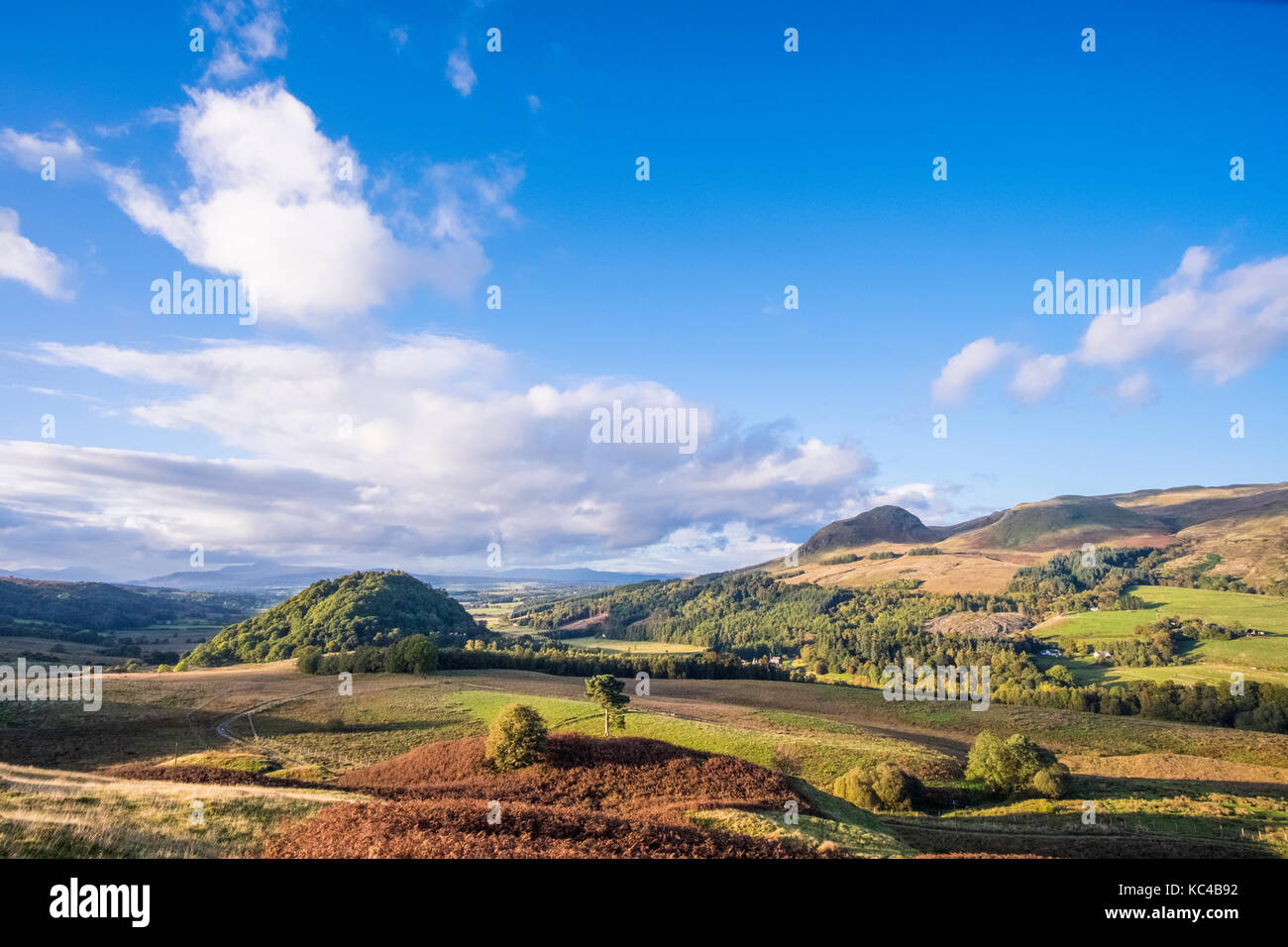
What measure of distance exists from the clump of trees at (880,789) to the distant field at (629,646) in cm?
11215

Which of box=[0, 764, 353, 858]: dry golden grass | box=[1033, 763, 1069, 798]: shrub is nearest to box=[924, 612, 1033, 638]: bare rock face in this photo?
box=[1033, 763, 1069, 798]: shrub

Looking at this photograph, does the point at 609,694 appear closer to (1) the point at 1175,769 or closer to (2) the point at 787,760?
(2) the point at 787,760

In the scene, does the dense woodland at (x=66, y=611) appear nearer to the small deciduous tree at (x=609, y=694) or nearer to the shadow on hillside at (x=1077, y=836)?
the small deciduous tree at (x=609, y=694)

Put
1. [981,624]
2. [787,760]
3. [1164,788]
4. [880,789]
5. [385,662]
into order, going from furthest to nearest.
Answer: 1. [981,624]
2. [385,662]
3. [787,760]
4. [1164,788]
5. [880,789]

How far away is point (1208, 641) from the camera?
376 feet

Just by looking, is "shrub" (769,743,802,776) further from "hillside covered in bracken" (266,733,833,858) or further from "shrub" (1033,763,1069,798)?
"shrub" (1033,763,1069,798)

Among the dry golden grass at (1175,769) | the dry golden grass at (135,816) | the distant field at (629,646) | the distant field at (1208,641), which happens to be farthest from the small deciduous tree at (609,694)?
the distant field at (629,646)

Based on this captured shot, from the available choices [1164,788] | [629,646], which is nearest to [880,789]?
[1164,788]

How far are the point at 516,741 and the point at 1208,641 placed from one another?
149 meters

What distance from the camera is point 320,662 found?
78.9m

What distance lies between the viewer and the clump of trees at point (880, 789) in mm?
33562

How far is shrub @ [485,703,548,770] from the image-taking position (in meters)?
27.9

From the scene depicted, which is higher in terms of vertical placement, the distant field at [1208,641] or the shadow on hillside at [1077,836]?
the shadow on hillside at [1077,836]

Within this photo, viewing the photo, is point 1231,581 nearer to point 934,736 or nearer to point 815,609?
point 815,609
